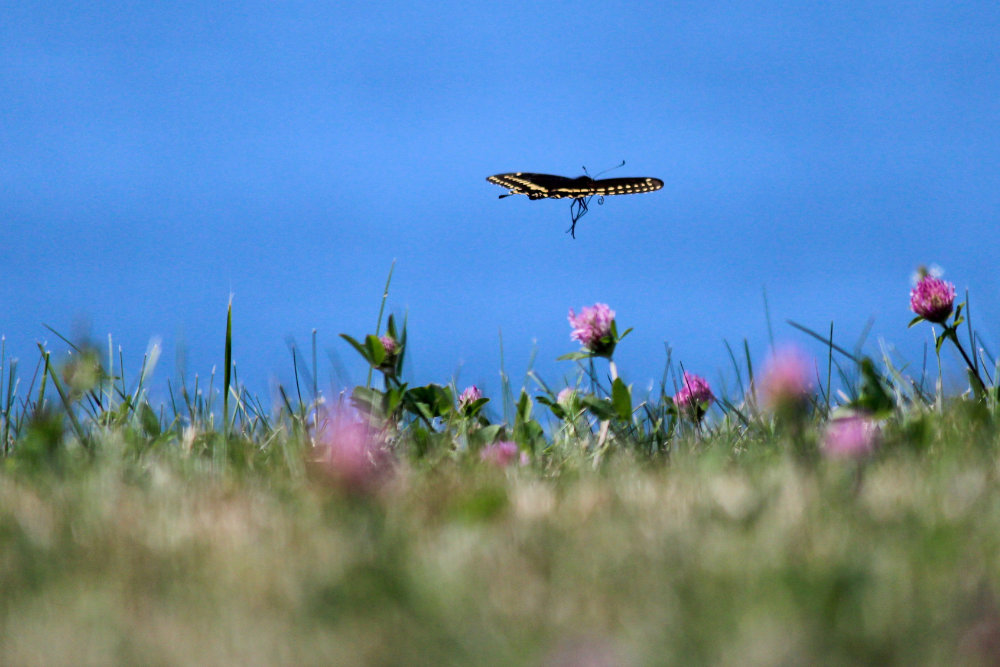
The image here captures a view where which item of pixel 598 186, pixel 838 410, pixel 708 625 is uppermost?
pixel 598 186

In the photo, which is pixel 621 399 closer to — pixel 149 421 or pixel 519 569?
pixel 519 569

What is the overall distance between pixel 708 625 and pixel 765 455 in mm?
1506

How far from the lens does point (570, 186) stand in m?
5.12

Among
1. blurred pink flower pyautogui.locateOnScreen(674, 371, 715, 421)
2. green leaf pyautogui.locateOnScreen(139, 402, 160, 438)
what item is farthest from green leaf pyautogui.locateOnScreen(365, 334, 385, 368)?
blurred pink flower pyautogui.locateOnScreen(674, 371, 715, 421)

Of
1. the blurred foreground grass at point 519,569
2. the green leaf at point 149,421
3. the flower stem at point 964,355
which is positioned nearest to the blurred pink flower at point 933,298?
the flower stem at point 964,355

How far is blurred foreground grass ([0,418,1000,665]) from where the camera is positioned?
1374 millimetres

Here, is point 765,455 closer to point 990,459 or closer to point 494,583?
point 990,459

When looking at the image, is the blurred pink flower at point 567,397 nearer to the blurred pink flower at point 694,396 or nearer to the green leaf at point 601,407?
the green leaf at point 601,407

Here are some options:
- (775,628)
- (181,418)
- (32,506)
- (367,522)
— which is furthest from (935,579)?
(181,418)

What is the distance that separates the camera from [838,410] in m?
2.72

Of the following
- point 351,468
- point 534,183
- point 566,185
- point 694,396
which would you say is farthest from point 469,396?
point 534,183

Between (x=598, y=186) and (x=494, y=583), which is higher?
(x=598, y=186)

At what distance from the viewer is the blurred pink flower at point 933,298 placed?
133 inches

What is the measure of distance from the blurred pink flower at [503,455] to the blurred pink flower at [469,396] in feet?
1.52
